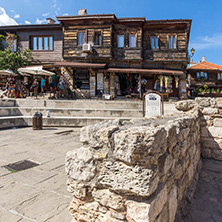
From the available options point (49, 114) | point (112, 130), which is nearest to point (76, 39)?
point (49, 114)

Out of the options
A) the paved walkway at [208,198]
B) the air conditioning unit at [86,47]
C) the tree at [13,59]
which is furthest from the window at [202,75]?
the paved walkway at [208,198]

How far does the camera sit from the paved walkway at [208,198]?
2.50 m

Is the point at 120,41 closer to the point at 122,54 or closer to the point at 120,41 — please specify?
the point at 120,41

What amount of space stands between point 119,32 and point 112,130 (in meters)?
16.4

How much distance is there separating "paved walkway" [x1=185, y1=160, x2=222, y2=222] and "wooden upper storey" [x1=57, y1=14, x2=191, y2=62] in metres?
13.2

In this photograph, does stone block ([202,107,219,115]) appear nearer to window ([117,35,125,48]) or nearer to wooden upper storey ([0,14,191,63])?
wooden upper storey ([0,14,191,63])

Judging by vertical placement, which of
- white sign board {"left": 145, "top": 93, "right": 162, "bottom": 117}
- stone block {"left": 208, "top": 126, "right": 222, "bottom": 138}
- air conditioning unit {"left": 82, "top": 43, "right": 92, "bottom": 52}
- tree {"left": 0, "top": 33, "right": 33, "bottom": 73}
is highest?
air conditioning unit {"left": 82, "top": 43, "right": 92, "bottom": 52}

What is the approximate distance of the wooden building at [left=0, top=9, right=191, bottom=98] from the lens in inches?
611

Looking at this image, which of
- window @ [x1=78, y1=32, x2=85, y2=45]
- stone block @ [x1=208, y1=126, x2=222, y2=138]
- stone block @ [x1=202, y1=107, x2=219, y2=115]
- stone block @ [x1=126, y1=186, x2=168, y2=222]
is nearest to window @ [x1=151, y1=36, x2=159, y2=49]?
window @ [x1=78, y1=32, x2=85, y2=45]

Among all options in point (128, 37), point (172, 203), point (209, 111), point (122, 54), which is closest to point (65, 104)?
point (122, 54)

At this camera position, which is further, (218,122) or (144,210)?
(218,122)

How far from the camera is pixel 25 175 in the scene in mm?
3057

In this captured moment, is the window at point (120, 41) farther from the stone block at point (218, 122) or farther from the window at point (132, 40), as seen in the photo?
the stone block at point (218, 122)

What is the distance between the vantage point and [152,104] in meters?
7.26
